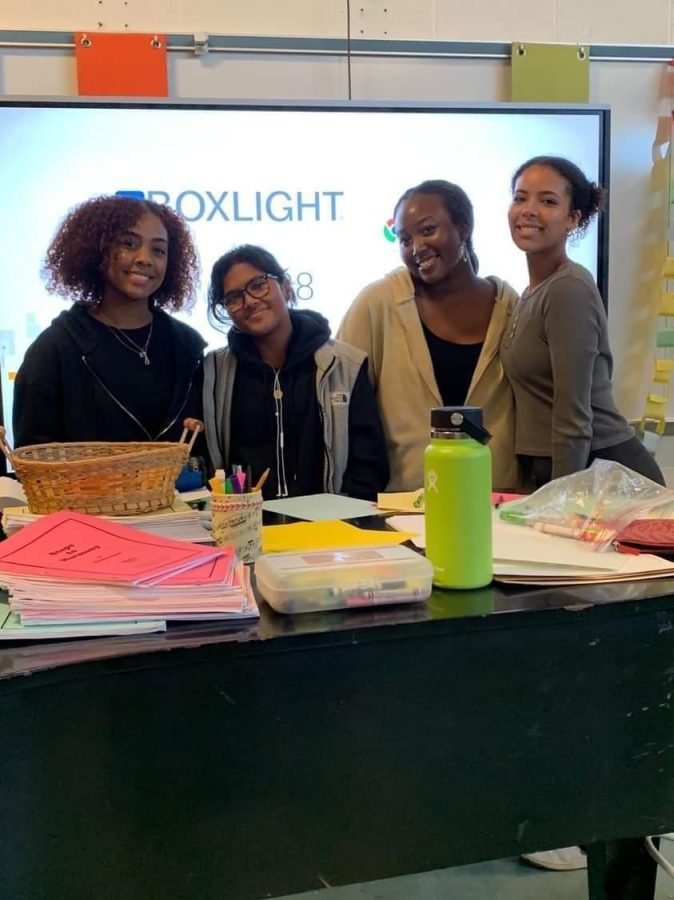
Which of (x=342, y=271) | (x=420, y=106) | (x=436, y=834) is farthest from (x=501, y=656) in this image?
(x=420, y=106)

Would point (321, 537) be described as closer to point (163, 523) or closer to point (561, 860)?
point (163, 523)

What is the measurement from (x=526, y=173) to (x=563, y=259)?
25 centimetres

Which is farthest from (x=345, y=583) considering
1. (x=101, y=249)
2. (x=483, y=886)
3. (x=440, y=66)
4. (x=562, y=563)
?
(x=440, y=66)

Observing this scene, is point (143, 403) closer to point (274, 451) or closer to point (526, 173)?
point (274, 451)

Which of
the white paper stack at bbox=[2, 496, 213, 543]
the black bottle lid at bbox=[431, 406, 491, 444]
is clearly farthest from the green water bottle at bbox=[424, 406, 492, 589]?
the white paper stack at bbox=[2, 496, 213, 543]

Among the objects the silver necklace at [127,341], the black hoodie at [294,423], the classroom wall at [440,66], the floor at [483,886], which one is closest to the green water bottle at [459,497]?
the floor at [483,886]

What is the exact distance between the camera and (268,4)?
258 centimetres

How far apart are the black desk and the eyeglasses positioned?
1306mm

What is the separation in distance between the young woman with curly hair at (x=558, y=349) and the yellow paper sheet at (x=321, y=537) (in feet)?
2.83

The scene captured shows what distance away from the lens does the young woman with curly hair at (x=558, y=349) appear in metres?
1.91

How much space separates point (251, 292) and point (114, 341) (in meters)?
0.36

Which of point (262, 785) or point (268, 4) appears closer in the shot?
point (262, 785)

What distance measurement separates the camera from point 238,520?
1039mm

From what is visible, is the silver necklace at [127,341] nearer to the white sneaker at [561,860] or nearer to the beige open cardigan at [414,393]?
the beige open cardigan at [414,393]
